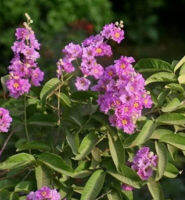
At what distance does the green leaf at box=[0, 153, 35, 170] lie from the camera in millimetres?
1925

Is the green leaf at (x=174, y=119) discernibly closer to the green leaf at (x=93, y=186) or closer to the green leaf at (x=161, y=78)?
the green leaf at (x=161, y=78)

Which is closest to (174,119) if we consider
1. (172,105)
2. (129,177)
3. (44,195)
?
(172,105)

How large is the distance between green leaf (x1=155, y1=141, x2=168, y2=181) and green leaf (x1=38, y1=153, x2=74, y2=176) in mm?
324

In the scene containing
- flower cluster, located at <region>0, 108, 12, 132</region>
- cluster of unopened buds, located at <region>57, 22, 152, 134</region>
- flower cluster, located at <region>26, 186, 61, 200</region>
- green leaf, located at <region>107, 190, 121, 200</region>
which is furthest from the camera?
green leaf, located at <region>107, 190, 121, 200</region>

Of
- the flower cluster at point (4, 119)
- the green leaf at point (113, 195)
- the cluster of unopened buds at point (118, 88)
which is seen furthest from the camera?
the green leaf at point (113, 195)

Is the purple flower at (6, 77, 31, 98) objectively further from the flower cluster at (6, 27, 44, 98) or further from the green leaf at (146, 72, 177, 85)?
the green leaf at (146, 72, 177, 85)

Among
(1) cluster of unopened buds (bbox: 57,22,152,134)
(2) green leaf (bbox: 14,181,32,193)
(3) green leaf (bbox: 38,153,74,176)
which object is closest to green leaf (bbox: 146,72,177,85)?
(1) cluster of unopened buds (bbox: 57,22,152,134)

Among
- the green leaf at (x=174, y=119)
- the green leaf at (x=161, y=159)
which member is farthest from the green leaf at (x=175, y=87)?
the green leaf at (x=161, y=159)

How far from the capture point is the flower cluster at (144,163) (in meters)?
1.96

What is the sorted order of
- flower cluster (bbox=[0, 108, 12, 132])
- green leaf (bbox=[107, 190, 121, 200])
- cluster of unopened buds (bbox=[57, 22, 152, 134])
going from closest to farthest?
cluster of unopened buds (bbox=[57, 22, 152, 134]) → flower cluster (bbox=[0, 108, 12, 132]) → green leaf (bbox=[107, 190, 121, 200])

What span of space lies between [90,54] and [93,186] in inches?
19.4

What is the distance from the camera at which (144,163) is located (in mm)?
1974

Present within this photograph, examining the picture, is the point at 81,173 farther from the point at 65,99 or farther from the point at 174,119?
the point at 174,119

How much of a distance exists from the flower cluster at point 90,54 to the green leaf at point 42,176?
1.14 ft
